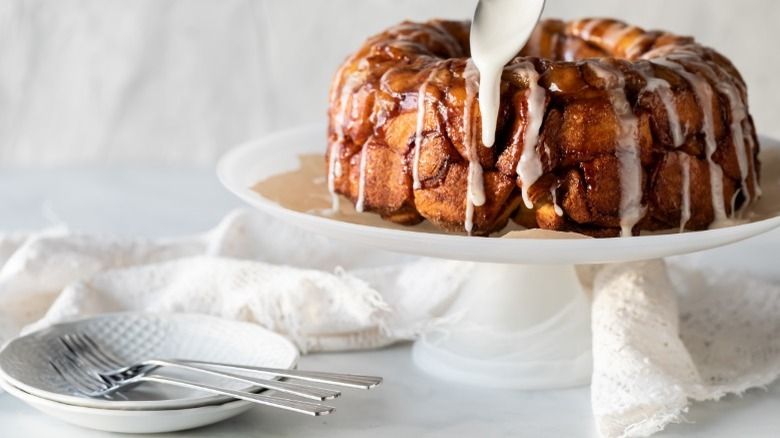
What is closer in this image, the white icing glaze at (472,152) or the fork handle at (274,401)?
the fork handle at (274,401)

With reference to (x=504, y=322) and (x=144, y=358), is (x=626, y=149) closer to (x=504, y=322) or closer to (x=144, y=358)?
(x=504, y=322)

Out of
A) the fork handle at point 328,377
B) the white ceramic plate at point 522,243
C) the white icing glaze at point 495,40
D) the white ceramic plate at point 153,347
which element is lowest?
the white ceramic plate at point 153,347

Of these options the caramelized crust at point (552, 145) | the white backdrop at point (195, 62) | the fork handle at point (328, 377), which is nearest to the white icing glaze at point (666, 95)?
the caramelized crust at point (552, 145)

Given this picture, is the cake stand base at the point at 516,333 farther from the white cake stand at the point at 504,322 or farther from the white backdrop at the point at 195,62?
the white backdrop at the point at 195,62

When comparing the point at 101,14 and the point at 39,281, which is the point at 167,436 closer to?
the point at 39,281

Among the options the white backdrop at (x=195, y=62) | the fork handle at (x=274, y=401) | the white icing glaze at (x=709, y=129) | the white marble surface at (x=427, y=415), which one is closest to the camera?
the fork handle at (x=274, y=401)

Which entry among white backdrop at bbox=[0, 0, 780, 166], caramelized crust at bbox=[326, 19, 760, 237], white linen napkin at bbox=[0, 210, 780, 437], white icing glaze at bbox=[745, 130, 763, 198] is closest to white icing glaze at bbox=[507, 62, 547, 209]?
caramelized crust at bbox=[326, 19, 760, 237]

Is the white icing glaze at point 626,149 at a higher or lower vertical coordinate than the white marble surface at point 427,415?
higher
